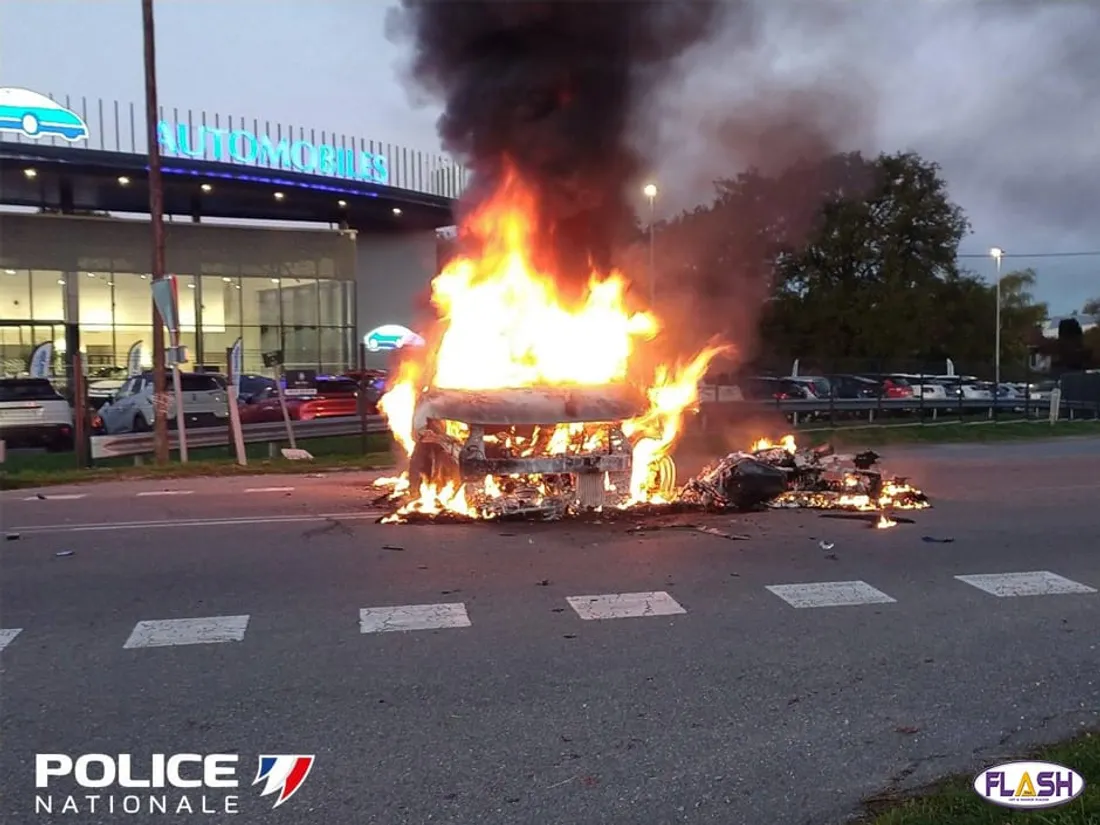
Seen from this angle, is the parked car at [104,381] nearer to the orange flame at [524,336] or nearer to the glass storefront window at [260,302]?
the glass storefront window at [260,302]

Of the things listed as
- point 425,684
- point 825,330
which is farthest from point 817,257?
point 425,684

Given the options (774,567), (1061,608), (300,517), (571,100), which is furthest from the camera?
(571,100)

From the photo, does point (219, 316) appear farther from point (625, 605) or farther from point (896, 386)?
point (625, 605)

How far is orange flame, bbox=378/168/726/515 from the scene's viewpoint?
1028 cm

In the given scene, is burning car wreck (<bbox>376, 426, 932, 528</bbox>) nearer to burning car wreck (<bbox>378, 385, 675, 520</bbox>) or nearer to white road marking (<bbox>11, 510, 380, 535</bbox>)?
burning car wreck (<bbox>378, 385, 675, 520</bbox>)

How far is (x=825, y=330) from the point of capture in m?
44.3

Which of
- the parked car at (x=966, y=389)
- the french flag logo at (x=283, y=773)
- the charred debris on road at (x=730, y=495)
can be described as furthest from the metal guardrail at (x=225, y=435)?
the parked car at (x=966, y=389)

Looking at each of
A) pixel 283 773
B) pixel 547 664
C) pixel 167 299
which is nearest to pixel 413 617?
pixel 547 664

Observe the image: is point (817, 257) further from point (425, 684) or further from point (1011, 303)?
point (425, 684)

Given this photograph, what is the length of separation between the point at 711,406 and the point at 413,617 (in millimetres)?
15940

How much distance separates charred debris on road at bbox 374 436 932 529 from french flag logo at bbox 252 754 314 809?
495 cm

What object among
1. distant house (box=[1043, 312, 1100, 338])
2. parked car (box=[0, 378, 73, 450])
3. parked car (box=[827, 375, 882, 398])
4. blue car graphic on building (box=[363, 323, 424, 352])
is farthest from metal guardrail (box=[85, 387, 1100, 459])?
distant house (box=[1043, 312, 1100, 338])

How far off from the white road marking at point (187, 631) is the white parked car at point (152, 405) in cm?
1341

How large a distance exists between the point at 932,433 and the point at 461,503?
1494cm
